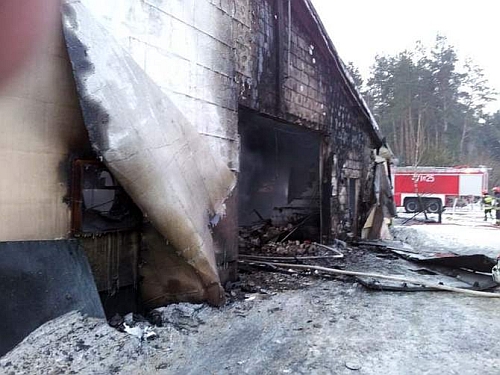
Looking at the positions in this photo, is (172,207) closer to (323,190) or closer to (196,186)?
(196,186)

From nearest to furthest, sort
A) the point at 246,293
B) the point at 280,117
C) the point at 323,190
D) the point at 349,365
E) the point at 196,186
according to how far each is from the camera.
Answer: the point at 349,365
the point at 196,186
the point at 246,293
the point at 280,117
the point at 323,190

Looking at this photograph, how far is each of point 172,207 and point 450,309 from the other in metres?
3.50

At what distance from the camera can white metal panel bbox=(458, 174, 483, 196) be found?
72.5 ft

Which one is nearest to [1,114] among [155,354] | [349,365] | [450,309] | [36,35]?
[36,35]

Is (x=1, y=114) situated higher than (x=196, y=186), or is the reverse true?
(x=1, y=114)

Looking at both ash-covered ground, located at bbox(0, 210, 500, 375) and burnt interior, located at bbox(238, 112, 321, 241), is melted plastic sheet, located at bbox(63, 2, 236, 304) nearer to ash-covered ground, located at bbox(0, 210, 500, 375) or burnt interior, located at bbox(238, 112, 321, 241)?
ash-covered ground, located at bbox(0, 210, 500, 375)

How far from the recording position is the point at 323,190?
9.39 meters

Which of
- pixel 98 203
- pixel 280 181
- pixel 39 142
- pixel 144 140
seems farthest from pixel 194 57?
pixel 280 181

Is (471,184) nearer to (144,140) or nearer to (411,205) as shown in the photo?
(411,205)

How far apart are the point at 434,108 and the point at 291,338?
3672cm

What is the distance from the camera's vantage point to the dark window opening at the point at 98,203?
371 cm

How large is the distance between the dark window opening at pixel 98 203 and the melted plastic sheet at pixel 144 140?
47cm

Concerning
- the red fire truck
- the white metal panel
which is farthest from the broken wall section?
the white metal panel

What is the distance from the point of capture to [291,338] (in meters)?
3.99
